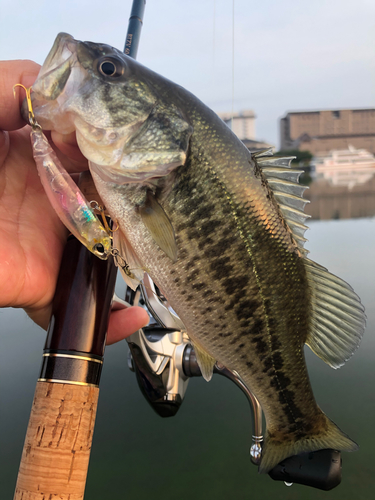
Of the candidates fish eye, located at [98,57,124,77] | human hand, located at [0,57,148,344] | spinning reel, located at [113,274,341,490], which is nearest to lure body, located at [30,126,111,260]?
human hand, located at [0,57,148,344]

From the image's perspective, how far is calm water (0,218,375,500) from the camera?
76.5 inches

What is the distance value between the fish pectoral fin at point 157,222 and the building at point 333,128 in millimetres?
51790

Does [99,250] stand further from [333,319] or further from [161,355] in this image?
[161,355]

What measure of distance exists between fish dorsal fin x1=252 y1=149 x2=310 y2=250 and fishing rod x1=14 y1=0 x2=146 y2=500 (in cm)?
60

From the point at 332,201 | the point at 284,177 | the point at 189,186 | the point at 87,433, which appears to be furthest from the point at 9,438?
the point at 332,201

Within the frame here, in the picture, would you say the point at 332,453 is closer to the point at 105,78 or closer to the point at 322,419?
the point at 322,419

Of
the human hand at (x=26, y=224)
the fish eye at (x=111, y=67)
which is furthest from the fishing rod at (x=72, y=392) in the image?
the fish eye at (x=111, y=67)

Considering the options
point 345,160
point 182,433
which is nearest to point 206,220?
point 182,433

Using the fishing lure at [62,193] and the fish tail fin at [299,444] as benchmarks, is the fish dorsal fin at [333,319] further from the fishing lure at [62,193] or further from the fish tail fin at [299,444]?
the fishing lure at [62,193]

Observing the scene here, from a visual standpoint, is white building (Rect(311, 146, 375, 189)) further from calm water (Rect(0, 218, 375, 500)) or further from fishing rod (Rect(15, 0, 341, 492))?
fishing rod (Rect(15, 0, 341, 492))

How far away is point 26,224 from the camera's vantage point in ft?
3.58

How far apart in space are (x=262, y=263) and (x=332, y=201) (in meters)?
11.9

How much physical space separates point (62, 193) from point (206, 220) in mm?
376

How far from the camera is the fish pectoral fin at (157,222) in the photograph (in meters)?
0.89
